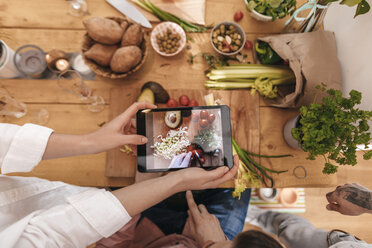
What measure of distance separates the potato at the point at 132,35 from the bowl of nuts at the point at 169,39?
103mm

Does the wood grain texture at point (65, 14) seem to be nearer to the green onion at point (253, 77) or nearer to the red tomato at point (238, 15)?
the red tomato at point (238, 15)

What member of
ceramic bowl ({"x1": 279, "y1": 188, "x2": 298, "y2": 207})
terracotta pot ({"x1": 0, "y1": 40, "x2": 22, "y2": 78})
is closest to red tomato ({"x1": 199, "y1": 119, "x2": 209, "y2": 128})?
terracotta pot ({"x1": 0, "y1": 40, "x2": 22, "y2": 78})

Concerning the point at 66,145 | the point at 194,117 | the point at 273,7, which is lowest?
the point at 66,145

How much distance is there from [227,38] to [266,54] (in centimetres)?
23

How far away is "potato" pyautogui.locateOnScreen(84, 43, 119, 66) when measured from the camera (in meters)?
1.03

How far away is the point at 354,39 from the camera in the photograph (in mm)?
1006

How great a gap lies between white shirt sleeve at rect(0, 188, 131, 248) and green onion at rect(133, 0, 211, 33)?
955mm

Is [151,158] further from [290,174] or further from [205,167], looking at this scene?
[290,174]

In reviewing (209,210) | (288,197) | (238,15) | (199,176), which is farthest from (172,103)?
(288,197)

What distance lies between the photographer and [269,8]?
1094mm

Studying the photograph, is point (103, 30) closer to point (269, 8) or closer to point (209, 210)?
point (269, 8)

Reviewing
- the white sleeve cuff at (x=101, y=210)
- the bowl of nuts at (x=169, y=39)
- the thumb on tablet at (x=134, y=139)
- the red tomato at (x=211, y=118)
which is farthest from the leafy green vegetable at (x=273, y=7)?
the white sleeve cuff at (x=101, y=210)

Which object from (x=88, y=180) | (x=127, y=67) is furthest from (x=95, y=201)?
(x=127, y=67)

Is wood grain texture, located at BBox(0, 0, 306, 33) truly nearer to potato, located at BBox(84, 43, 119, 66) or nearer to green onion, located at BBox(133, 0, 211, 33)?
green onion, located at BBox(133, 0, 211, 33)
